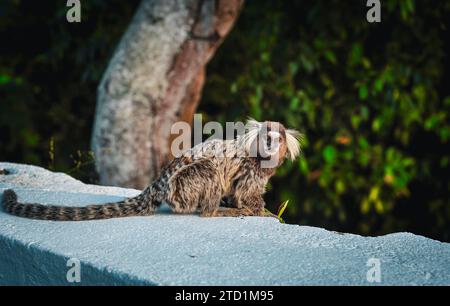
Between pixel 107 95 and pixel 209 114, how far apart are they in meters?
2.37

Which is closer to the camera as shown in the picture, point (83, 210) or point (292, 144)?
point (83, 210)

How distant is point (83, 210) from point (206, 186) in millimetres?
770

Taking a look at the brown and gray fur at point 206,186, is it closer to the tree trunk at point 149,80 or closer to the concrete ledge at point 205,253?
the concrete ledge at point 205,253

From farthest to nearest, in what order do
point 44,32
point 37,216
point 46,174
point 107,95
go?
point 44,32 → point 107,95 → point 46,174 → point 37,216

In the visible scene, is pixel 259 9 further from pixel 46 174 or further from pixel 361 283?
pixel 361 283

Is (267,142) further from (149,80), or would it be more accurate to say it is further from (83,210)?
(149,80)

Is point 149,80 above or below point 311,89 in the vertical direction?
above

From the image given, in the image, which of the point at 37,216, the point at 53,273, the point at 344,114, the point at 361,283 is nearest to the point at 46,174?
the point at 37,216

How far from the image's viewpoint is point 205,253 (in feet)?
9.47

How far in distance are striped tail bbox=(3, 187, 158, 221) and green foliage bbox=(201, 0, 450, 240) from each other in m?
3.77

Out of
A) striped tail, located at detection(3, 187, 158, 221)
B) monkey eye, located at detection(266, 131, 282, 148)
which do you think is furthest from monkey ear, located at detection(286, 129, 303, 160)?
striped tail, located at detection(3, 187, 158, 221)

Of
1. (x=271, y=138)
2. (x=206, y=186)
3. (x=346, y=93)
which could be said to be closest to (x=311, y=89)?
(x=346, y=93)

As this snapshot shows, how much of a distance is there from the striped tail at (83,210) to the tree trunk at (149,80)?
2.56 meters

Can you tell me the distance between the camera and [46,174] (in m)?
4.68
